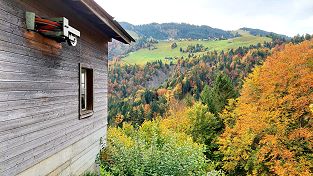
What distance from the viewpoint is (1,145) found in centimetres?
498

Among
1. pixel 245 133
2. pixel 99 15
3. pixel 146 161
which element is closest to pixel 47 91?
pixel 99 15

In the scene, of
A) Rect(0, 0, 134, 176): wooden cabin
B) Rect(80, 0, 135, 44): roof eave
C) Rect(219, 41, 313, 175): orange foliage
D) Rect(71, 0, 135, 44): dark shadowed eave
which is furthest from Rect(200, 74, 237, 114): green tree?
Rect(0, 0, 134, 176): wooden cabin

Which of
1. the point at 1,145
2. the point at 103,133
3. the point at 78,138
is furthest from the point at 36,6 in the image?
the point at 103,133

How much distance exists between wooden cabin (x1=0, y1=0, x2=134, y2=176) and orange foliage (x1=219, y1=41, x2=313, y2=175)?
16380 mm

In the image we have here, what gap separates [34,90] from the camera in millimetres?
5988

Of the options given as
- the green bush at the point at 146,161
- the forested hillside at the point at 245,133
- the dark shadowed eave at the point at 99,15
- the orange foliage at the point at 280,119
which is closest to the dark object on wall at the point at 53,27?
the dark shadowed eave at the point at 99,15

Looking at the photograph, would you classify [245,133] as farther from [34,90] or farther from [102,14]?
[34,90]

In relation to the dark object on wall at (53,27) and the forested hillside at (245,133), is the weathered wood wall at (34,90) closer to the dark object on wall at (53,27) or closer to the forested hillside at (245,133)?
the dark object on wall at (53,27)

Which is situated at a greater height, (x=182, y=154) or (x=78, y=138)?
(x=78, y=138)

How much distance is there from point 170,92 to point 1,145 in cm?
9041

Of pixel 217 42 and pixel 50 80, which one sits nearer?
pixel 50 80

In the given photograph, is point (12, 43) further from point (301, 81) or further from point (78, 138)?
point (301, 81)

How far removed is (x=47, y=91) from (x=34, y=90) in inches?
22.1

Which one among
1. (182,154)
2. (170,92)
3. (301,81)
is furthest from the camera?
(170,92)
